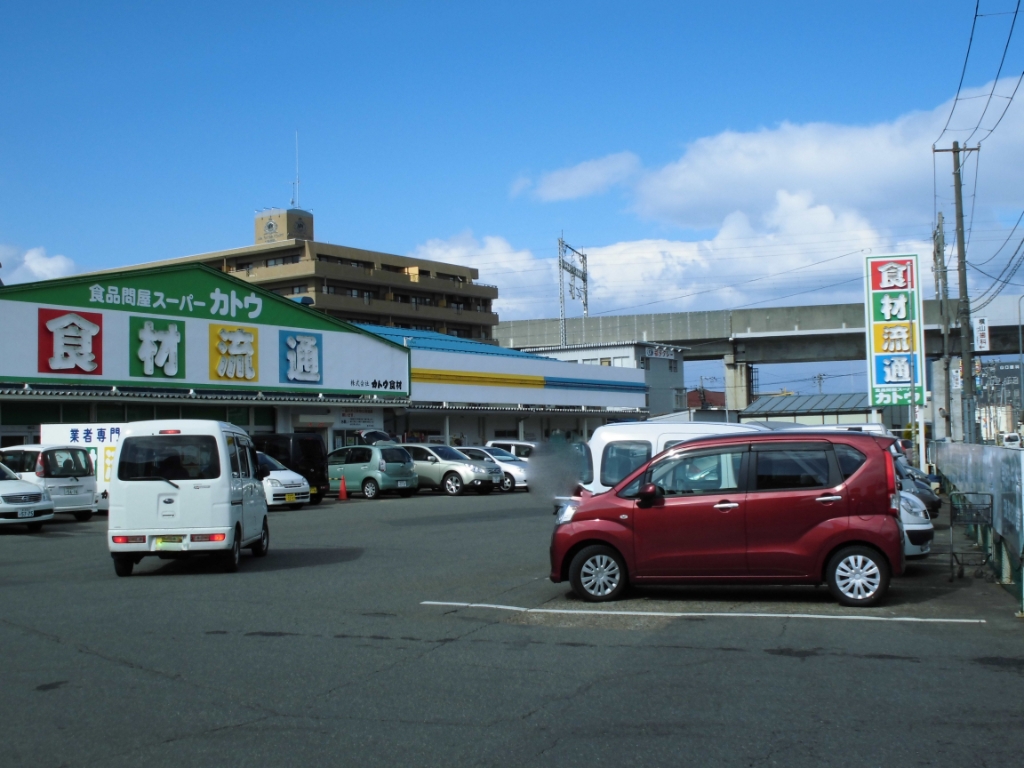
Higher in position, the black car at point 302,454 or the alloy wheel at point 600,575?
the black car at point 302,454

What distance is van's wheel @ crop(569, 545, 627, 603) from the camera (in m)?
10.9

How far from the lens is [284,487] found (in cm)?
2669

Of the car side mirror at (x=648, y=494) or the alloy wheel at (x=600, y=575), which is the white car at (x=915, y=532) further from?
the alloy wheel at (x=600, y=575)

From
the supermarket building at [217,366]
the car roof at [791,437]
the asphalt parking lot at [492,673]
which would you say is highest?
the supermarket building at [217,366]

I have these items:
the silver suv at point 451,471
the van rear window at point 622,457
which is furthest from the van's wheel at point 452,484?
the van rear window at point 622,457

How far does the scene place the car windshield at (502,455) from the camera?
34.5 m

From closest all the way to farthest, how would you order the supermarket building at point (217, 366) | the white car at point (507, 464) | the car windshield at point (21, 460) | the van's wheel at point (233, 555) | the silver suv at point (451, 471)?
the van's wheel at point (233, 555)
the car windshield at point (21, 460)
the supermarket building at point (217, 366)
the silver suv at point (451, 471)
the white car at point (507, 464)

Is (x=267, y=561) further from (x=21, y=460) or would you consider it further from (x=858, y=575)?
(x=21, y=460)

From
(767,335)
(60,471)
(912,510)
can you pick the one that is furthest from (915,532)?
(767,335)

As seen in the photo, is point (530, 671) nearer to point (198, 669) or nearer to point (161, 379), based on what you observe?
point (198, 669)

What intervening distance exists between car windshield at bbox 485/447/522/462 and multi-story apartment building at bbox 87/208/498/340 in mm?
38161

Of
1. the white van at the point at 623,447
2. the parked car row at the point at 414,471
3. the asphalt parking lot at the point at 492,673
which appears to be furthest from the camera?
the parked car row at the point at 414,471

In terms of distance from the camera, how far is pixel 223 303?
37.1 m

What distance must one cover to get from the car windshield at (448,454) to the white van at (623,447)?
757 inches
